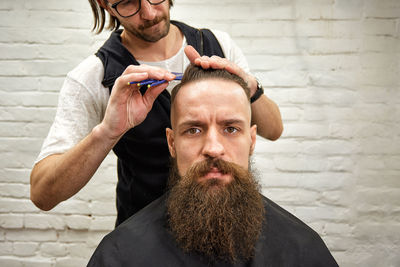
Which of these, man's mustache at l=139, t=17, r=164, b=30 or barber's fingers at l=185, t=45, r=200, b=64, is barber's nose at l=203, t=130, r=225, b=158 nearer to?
barber's fingers at l=185, t=45, r=200, b=64

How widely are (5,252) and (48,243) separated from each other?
346mm

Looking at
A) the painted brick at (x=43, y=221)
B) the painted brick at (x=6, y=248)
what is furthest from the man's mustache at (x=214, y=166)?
the painted brick at (x=6, y=248)

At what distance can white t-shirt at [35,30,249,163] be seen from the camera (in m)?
1.29

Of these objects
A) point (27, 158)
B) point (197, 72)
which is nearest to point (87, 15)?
point (27, 158)

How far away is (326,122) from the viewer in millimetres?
2246

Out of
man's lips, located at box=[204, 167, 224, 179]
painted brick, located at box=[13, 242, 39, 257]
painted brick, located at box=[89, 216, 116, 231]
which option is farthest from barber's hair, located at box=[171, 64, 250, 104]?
painted brick, located at box=[13, 242, 39, 257]

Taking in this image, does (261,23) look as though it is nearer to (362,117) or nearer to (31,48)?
(362,117)

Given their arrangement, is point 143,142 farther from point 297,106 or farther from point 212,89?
point 297,106

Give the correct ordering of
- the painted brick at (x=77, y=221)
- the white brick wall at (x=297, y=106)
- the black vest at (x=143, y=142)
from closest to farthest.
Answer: the black vest at (x=143, y=142), the white brick wall at (x=297, y=106), the painted brick at (x=77, y=221)

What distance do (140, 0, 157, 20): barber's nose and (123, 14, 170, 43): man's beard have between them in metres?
0.03

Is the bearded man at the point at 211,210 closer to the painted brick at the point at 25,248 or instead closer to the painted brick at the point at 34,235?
the painted brick at the point at 34,235

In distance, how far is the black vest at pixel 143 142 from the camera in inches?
54.8

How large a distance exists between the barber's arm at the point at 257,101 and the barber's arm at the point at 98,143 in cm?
20

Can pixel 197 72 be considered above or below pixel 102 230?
above
